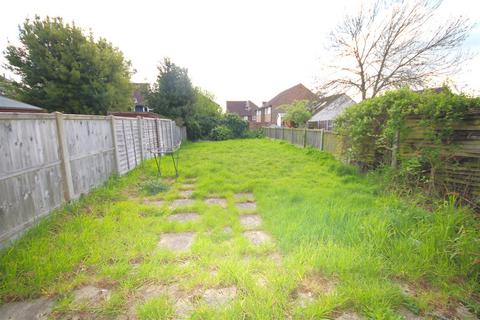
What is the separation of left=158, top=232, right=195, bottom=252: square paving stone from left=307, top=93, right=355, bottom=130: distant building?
45.9 feet

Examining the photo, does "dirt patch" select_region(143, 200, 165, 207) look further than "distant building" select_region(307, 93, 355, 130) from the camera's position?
No

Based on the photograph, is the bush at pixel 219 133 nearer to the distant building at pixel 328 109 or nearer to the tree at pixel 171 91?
the tree at pixel 171 91

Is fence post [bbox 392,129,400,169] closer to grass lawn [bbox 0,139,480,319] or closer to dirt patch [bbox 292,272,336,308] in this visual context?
grass lawn [bbox 0,139,480,319]

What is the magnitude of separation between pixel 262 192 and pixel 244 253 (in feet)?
6.84

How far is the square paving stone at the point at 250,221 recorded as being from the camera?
301 centimetres

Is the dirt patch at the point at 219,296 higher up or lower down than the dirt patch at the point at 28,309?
lower down

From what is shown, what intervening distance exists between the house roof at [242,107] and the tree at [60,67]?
37.2 meters

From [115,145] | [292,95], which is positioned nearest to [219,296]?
[115,145]

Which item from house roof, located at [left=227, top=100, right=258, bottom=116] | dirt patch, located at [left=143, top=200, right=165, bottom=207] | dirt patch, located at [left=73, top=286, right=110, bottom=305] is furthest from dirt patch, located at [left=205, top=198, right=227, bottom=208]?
house roof, located at [left=227, top=100, right=258, bottom=116]

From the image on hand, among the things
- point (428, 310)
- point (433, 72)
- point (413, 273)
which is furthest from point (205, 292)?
point (433, 72)

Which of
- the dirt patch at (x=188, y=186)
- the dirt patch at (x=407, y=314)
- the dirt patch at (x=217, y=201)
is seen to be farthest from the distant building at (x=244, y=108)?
the dirt patch at (x=407, y=314)

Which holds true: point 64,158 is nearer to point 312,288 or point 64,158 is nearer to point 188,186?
point 188,186

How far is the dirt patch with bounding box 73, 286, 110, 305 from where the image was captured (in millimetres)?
1686

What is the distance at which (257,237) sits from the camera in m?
2.67
